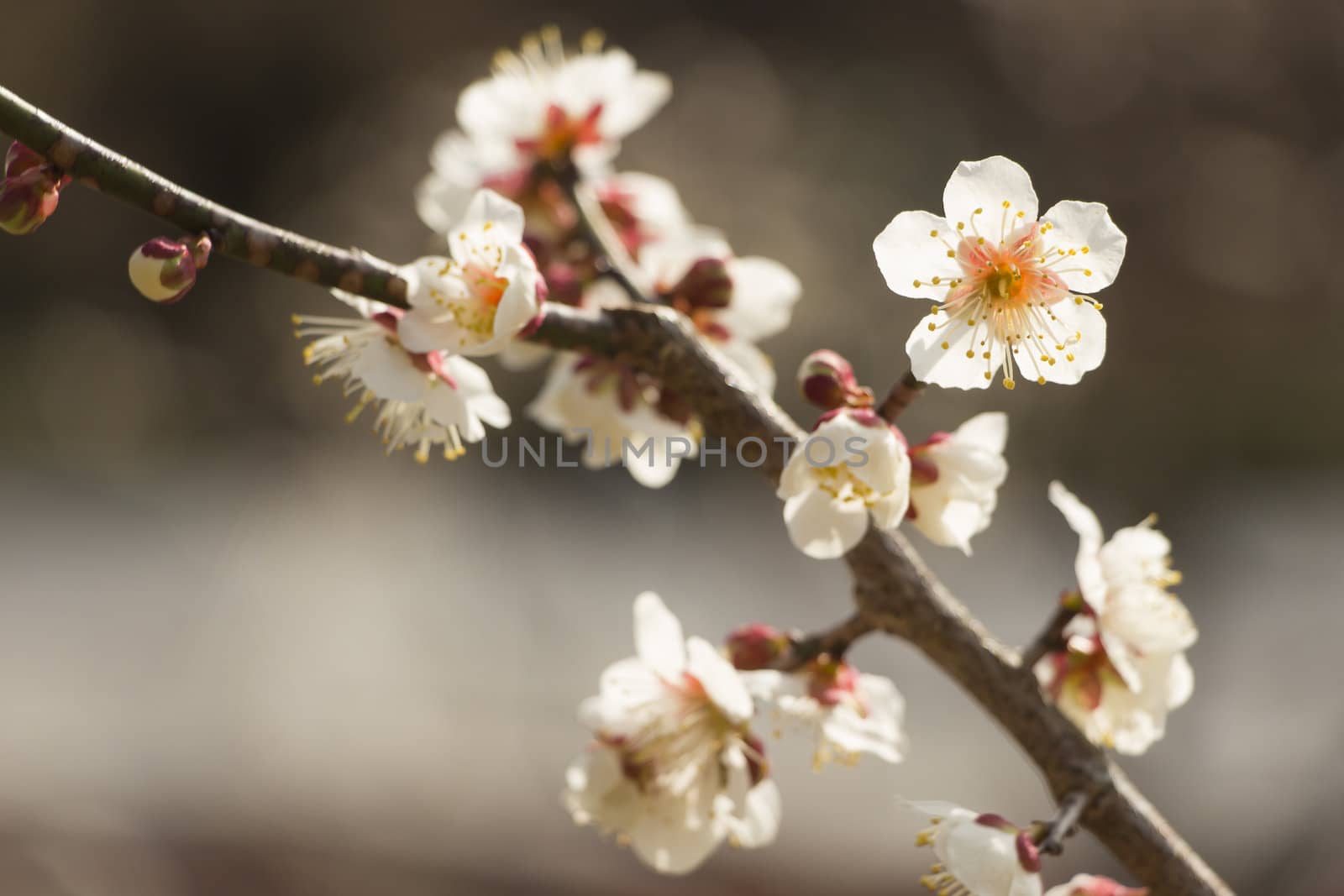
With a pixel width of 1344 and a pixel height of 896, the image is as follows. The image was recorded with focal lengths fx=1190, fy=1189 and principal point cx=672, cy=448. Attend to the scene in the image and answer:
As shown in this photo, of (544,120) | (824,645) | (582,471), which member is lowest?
(824,645)

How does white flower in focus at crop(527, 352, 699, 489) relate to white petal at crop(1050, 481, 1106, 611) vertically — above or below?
above

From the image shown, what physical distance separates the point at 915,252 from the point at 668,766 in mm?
278

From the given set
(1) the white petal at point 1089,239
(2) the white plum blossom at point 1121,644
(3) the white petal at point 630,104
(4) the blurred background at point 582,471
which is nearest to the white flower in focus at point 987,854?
(2) the white plum blossom at point 1121,644

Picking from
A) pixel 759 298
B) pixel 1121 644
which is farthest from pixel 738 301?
pixel 1121 644

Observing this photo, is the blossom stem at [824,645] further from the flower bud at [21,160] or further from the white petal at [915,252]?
the flower bud at [21,160]

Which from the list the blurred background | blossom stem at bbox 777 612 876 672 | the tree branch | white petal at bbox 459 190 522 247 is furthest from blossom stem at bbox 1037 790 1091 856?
the blurred background

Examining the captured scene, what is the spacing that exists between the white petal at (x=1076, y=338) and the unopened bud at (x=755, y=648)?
0.59ft

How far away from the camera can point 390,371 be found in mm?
495

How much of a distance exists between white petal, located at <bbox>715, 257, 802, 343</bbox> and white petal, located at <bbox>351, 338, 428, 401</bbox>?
0.21 meters

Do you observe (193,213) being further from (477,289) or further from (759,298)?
(759,298)

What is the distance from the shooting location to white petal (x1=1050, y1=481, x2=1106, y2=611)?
1.73ft

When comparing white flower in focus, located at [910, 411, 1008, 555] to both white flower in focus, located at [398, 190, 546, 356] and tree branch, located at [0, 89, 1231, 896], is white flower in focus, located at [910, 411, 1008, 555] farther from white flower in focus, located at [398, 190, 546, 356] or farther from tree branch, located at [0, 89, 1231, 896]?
white flower in focus, located at [398, 190, 546, 356]

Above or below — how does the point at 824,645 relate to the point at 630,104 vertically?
below

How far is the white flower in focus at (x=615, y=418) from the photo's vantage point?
60cm
